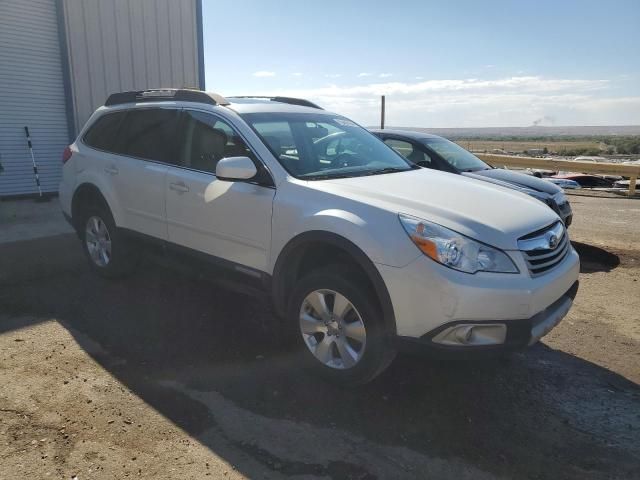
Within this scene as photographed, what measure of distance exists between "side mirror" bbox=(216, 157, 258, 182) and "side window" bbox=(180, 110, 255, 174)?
0.26m

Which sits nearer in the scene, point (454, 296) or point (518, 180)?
point (454, 296)

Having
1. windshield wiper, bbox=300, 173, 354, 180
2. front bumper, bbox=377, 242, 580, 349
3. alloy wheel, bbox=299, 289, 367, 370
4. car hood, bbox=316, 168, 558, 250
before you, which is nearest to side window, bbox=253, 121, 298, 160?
windshield wiper, bbox=300, 173, 354, 180

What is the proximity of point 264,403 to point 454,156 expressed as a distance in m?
5.39

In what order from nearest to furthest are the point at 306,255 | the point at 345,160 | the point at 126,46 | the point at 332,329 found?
the point at 332,329, the point at 306,255, the point at 345,160, the point at 126,46

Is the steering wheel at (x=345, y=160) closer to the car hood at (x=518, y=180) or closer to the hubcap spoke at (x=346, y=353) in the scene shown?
the hubcap spoke at (x=346, y=353)

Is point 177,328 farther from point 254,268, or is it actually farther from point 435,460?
point 435,460

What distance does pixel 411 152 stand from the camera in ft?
24.3

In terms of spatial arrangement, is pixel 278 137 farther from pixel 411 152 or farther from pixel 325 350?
pixel 411 152

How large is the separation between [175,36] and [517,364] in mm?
11070

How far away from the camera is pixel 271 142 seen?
12.8 feet

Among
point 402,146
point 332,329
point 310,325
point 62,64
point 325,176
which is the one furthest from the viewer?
point 62,64

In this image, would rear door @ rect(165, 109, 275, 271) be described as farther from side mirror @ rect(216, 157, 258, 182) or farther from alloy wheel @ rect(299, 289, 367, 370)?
alloy wheel @ rect(299, 289, 367, 370)

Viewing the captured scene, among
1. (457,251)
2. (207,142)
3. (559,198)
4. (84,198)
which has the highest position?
(207,142)

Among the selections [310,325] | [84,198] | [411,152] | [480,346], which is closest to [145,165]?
[84,198]
